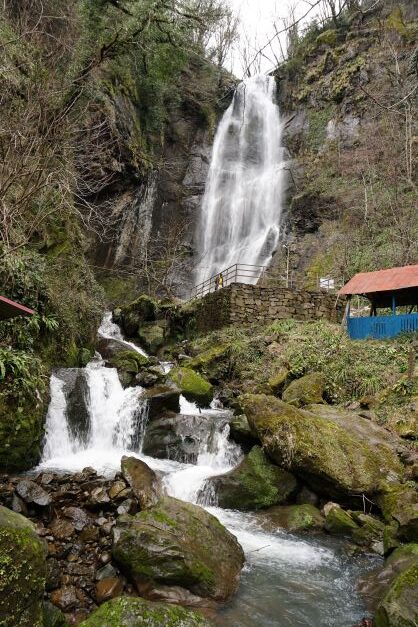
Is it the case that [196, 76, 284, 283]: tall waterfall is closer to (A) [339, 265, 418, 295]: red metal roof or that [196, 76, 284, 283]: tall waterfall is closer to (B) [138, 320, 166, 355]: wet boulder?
(B) [138, 320, 166, 355]: wet boulder

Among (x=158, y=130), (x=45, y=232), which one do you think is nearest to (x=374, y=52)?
(x=158, y=130)

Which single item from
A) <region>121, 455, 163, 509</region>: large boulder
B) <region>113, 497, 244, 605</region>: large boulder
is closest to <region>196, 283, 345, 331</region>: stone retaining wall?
<region>121, 455, 163, 509</region>: large boulder

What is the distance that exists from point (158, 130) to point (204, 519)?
28775mm

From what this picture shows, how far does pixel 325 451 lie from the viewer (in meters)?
7.33

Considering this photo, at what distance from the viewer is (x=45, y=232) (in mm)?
12797

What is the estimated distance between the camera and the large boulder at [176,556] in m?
4.59

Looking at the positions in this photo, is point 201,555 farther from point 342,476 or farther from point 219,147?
point 219,147

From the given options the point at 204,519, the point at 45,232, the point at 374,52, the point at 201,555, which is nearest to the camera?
the point at 201,555

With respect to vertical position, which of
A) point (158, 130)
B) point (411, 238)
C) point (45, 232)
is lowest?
point (45, 232)

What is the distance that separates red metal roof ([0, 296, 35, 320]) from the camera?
13.2ft

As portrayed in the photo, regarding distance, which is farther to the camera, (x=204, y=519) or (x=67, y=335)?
(x=67, y=335)

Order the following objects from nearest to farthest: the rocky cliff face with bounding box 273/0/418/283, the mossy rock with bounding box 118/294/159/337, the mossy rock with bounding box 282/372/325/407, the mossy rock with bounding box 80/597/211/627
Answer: the mossy rock with bounding box 80/597/211/627
the mossy rock with bounding box 282/372/325/407
the mossy rock with bounding box 118/294/159/337
the rocky cliff face with bounding box 273/0/418/283

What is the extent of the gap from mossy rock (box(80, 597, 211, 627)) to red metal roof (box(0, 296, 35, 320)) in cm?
279

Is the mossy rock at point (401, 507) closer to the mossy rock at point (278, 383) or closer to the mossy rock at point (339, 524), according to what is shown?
the mossy rock at point (339, 524)
